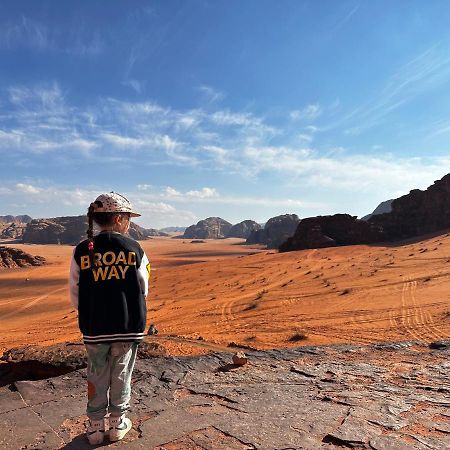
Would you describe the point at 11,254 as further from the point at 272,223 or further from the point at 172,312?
the point at 272,223

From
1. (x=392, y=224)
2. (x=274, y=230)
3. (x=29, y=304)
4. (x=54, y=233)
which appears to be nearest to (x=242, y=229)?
(x=274, y=230)

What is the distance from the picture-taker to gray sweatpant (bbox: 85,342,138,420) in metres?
3.14

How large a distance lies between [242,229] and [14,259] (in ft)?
297

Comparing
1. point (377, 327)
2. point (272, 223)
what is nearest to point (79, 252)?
point (377, 327)

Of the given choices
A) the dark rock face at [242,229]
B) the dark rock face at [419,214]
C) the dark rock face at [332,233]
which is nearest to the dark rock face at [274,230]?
the dark rock face at [332,233]

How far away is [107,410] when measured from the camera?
3.24 metres

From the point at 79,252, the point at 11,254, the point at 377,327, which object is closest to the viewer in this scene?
the point at 79,252

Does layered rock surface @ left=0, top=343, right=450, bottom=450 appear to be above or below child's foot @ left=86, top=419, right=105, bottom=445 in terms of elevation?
below

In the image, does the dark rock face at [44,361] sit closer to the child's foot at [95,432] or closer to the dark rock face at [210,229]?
the child's foot at [95,432]

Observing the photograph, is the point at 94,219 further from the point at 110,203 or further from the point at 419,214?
the point at 419,214

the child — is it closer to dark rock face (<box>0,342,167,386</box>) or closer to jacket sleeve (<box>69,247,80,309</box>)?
jacket sleeve (<box>69,247,80,309</box>)

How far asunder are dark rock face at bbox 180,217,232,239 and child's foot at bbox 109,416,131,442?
116 meters

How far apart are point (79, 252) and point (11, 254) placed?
117 ft

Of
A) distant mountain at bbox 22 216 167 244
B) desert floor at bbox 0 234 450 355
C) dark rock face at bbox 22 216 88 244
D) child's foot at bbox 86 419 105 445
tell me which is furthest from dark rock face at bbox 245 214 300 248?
child's foot at bbox 86 419 105 445
